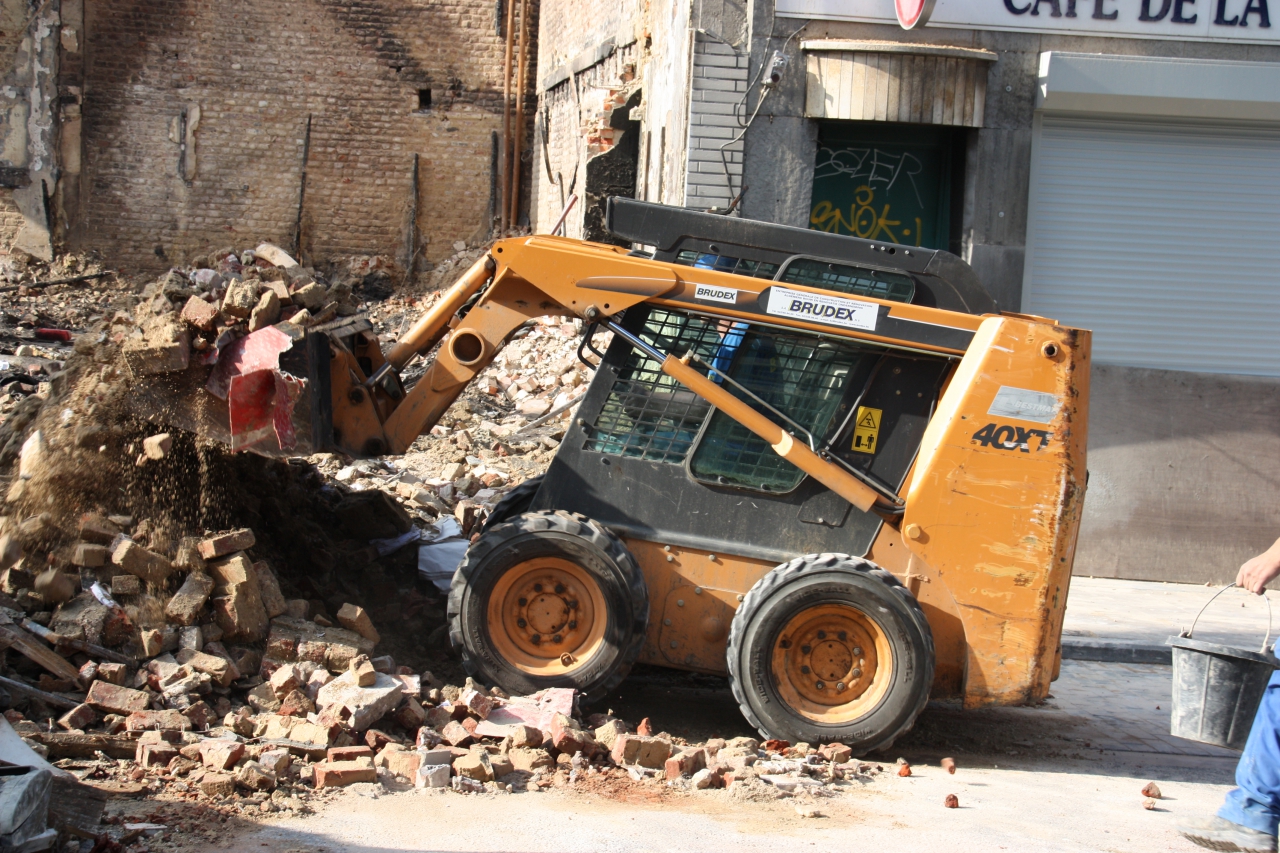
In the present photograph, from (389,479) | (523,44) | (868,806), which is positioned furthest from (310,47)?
(868,806)

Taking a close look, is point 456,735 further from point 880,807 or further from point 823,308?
point 823,308

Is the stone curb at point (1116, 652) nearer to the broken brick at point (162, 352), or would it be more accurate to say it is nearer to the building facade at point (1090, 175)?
the building facade at point (1090, 175)

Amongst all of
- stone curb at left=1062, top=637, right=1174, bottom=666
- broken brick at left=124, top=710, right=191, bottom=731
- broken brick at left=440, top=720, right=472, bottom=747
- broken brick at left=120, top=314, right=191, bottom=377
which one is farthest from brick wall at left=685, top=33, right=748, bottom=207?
broken brick at left=124, top=710, right=191, bottom=731

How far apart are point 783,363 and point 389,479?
4.77m

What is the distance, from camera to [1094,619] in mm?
8258

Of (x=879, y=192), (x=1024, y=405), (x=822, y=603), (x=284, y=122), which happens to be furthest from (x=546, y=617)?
(x=284, y=122)

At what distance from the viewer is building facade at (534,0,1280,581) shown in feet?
29.8

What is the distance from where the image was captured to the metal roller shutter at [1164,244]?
9.73 meters

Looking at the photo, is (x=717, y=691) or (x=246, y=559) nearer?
(x=246, y=559)

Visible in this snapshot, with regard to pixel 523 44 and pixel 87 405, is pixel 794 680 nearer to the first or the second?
pixel 87 405

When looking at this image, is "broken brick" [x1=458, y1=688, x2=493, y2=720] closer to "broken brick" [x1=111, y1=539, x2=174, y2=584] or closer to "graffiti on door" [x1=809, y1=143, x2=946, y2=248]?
"broken brick" [x1=111, y1=539, x2=174, y2=584]

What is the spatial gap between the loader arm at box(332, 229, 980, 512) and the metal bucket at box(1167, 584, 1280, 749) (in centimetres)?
138

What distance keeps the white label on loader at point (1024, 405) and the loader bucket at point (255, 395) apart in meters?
3.07

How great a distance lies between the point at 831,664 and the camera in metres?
5.07
